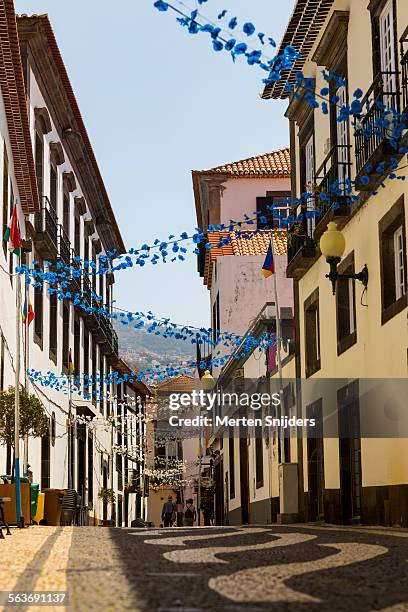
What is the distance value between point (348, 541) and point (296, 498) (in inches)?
439

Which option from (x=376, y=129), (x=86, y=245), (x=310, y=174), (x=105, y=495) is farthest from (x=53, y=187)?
(x=376, y=129)

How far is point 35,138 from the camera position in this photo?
27094 millimetres

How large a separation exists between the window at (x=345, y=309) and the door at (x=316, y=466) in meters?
2.08

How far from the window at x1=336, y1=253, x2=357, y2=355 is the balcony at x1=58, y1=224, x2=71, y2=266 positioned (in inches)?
487

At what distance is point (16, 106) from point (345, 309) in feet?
24.8

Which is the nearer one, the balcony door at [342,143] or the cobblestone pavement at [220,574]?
the cobblestone pavement at [220,574]

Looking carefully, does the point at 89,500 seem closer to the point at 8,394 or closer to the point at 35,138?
the point at 35,138

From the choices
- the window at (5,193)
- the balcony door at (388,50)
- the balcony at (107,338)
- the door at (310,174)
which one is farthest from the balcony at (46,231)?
the balcony door at (388,50)

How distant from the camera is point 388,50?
48.3ft

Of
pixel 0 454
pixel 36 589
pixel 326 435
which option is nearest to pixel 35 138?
pixel 0 454

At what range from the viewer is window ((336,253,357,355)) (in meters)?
17.0

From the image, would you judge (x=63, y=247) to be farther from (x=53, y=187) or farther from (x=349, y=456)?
(x=349, y=456)

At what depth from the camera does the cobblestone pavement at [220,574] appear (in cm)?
507

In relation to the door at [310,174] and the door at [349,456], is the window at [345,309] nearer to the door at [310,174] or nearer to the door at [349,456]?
the door at [349,456]
